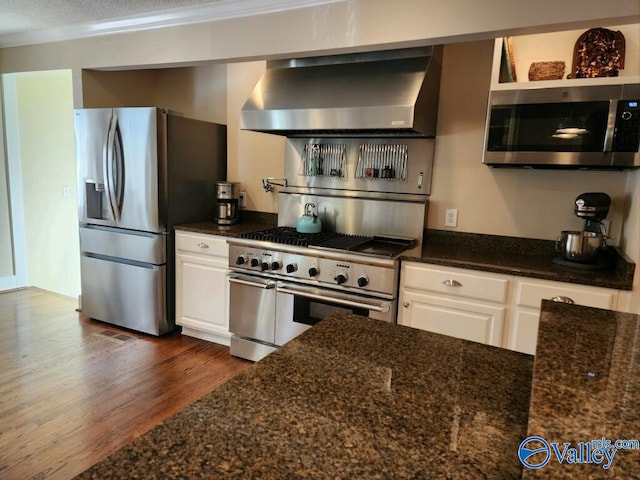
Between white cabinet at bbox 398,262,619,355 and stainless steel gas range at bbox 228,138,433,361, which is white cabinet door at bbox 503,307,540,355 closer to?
white cabinet at bbox 398,262,619,355

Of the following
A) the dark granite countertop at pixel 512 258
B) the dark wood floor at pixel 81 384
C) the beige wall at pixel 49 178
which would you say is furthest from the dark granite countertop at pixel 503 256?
the beige wall at pixel 49 178

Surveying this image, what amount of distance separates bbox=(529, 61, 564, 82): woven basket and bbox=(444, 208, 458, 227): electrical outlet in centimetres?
90

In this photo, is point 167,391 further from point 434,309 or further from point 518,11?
point 518,11

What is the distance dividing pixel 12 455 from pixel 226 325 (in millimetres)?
1436

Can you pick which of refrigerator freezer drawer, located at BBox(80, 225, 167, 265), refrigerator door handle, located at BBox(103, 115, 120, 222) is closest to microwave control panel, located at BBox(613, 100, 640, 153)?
refrigerator freezer drawer, located at BBox(80, 225, 167, 265)

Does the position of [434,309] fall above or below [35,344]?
above

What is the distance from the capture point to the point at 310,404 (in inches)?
32.0

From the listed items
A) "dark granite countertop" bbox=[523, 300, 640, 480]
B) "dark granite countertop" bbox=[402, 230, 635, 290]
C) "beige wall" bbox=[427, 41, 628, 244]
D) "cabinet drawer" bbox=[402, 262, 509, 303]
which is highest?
"beige wall" bbox=[427, 41, 628, 244]

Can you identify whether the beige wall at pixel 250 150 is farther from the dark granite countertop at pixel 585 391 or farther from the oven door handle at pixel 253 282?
the dark granite countertop at pixel 585 391

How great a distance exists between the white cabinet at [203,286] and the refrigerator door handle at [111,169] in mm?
562

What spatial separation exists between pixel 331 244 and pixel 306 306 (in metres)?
0.45

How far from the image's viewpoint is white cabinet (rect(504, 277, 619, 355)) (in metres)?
2.03

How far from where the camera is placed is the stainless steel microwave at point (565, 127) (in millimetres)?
2057

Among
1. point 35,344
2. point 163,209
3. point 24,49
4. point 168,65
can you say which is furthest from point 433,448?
point 24,49
